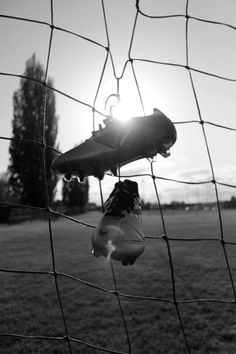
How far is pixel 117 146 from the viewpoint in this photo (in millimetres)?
1249

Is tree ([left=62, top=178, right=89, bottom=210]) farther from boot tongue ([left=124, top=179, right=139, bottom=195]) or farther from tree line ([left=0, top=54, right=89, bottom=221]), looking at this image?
boot tongue ([left=124, top=179, right=139, bottom=195])

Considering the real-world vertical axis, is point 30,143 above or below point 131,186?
above

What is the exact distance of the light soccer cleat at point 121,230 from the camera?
116cm

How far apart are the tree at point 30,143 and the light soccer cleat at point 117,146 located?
16741mm

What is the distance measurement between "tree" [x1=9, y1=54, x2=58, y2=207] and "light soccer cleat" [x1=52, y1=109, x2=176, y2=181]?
16.7m

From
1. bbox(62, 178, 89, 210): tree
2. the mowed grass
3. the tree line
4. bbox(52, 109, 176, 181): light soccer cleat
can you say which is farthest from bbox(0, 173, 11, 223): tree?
bbox(52, 109, 176, 181): light soccer cleat

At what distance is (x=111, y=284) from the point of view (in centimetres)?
383

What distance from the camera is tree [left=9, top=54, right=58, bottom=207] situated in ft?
61.4

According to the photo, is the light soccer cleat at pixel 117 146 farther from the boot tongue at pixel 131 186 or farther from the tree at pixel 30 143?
the tree at pixel 30 143

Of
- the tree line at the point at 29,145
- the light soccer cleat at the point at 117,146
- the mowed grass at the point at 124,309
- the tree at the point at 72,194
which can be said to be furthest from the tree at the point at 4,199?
the light soccer cleat at the point at 117,146

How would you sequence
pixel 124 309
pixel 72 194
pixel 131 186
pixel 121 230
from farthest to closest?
pixel 72 194
pixel 124 309
pixel 131 186
pixel 121 230

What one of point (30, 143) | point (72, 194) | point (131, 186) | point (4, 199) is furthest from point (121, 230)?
point (72, 194)

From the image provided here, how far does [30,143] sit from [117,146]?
17.4 metres

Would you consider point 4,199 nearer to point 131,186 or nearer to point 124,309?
point 124,309
